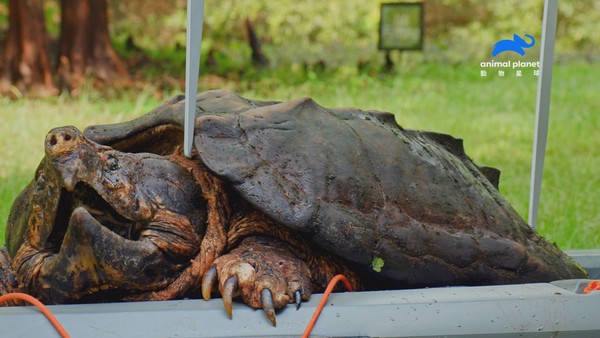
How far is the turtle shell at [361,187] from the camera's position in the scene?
2.08m

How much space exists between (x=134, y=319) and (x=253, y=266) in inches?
12.2

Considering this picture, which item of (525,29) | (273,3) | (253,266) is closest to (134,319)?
(253,266)

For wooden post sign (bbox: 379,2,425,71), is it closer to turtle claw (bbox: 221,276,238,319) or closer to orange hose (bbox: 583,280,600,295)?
orange hose (bbox: 583,280,600,295)

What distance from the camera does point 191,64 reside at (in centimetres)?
214

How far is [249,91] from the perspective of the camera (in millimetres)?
8438

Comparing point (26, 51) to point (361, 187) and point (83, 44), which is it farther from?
point (361, 187)

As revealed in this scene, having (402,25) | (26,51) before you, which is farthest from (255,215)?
(26,51)

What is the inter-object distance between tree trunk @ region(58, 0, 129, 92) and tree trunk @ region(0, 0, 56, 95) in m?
0.20

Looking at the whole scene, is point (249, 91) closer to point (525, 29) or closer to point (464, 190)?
point (525, 29)

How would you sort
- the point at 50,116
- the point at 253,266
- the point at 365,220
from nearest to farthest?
the point at 253,266, the point at 365,220, the point at 50,116

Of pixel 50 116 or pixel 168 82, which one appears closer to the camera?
pixel 50 116

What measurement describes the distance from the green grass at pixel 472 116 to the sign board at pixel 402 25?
0.43m

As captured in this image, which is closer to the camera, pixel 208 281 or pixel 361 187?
pixel 208 281

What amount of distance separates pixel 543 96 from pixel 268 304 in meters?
1.32
